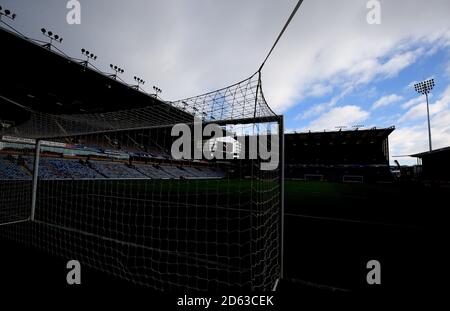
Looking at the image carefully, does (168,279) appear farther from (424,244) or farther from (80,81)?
(80,81)

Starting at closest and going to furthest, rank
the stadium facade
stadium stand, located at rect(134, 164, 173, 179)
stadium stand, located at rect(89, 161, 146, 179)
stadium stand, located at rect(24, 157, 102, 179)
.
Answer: stadium stand, located at rect(24, 157, 102, 179)
stadium stand, located at rect(89, 161, 146, 179)
stadium stand, located at rect(134, 164, 173, 179)
the stadium facade

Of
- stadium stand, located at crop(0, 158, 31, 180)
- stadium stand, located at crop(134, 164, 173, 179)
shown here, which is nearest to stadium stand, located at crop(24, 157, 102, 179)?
stadium stand, located at crop(0, 158, 31, 180)

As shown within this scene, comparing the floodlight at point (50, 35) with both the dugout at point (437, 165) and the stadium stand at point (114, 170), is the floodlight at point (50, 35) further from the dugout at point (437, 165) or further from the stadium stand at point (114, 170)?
the dugout at point (437, 165)

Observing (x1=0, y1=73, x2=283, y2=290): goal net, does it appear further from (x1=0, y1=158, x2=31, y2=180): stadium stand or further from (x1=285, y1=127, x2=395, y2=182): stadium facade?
(x1=285, y1=127, x2=395, y2=182): stadium facade

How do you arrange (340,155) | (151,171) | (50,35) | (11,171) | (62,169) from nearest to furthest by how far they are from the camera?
(50,35), (11,171), (62,169), (151,171), (340,155)

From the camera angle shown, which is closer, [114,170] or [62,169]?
[62,169]

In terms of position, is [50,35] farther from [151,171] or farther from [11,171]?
[151,171]

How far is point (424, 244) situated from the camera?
3826mm

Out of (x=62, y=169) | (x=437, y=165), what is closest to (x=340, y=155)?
(x=437, y=165)

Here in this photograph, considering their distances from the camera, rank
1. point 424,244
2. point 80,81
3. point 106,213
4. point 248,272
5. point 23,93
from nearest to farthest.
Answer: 1. point 248,272
2. point 424,244
3. point 106,213
4. point 80,81
5. point 23,93

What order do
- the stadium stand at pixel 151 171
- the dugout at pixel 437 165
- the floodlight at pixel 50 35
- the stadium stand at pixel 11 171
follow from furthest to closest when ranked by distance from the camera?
the stadium stand at pixel 151 171
the dugout at pixel 437 165
the stadium stand at pixel 11 171
the floodlight at pixel 50 35

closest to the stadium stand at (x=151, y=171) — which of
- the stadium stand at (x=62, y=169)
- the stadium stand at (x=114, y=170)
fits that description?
the stadium stand at (x=114, y=170)
